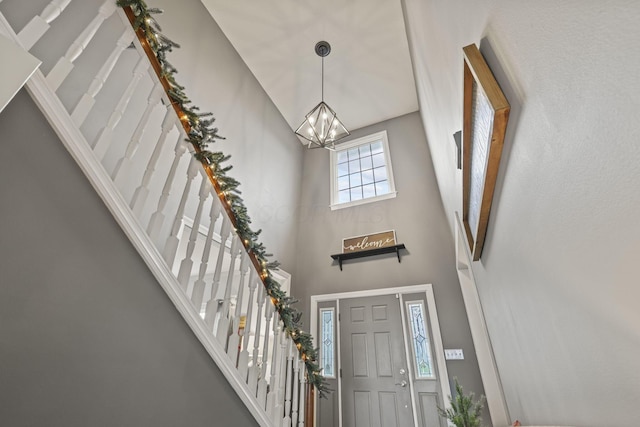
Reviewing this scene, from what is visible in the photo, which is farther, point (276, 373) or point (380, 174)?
point (380, 174)

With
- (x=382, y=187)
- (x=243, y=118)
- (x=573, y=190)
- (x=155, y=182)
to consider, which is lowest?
(x=573, y=190)

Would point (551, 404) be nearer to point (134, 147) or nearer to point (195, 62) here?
point (134, 147)

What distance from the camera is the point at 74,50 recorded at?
1.08 meters

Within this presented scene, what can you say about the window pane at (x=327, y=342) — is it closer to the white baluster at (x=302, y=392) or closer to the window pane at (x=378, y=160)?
the white baluster at (x=302, y=392)

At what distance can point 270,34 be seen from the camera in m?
4.19

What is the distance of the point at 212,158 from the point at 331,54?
3632 mm

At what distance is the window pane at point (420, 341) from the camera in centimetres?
337

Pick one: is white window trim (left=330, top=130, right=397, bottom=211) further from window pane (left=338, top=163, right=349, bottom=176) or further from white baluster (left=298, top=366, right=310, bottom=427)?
white baluster (left=298, top=366, right=310, bottom=427)

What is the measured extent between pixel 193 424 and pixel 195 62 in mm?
3488

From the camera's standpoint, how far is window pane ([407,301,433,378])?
11.0ft

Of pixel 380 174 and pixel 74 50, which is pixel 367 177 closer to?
pixel 380 174

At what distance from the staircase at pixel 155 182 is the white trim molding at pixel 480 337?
143 cm

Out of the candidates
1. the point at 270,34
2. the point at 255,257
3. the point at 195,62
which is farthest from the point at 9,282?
the point at 270,34

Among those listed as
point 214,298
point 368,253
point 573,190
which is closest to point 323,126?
point 368,253
